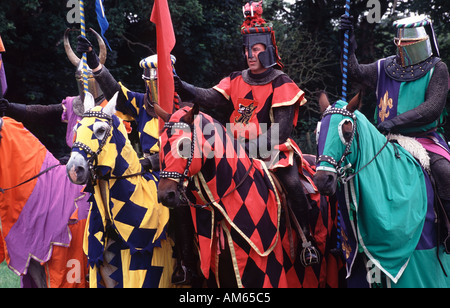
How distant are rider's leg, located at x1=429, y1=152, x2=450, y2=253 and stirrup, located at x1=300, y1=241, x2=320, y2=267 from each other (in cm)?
100

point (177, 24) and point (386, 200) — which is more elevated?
point (177, 24)

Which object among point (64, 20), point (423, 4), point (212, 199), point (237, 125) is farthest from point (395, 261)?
point (423, 4)

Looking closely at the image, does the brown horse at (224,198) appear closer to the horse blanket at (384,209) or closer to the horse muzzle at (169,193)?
the horse muzzle at (169,193)

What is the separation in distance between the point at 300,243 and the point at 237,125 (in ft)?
3.73

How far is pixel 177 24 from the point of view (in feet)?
45.0

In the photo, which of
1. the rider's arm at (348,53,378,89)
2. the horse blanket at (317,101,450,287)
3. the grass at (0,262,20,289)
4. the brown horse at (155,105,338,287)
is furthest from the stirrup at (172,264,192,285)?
the grass at (0,262,20,289)

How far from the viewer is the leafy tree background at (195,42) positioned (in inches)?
481

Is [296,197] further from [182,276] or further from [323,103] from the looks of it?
[182,276]

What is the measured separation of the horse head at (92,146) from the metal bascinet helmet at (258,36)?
1330 mm

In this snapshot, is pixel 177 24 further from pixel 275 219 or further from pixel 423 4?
pixel 275 219

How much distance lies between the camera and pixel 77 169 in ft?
14.7

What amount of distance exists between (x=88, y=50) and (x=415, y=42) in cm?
292

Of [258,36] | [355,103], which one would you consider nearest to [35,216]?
[258,36]

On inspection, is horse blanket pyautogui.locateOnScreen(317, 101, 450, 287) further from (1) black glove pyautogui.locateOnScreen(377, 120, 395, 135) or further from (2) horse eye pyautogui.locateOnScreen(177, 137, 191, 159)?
(2) horse eye pyautogui.locateOnScreen(177, 137, 191, 159)
